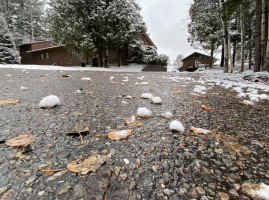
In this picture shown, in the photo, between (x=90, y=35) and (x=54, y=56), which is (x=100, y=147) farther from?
(x=54, y=56)

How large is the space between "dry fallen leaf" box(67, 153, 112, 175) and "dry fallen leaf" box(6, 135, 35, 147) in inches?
11.6

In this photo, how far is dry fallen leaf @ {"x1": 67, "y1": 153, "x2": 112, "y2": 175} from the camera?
1.90 feet

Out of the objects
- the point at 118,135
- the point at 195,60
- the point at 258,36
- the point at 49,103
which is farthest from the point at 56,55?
the point at 118,135

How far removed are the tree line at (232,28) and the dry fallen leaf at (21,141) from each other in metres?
6.77

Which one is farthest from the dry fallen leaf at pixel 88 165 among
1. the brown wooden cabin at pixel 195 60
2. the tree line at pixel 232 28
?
the brown wooden cabin at pixel 195 60

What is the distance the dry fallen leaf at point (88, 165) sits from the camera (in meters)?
0.58

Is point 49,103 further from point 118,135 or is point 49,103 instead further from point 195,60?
point 195,60

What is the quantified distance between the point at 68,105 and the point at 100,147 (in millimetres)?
810

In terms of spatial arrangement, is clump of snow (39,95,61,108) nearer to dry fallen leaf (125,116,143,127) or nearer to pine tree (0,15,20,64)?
dry fallen leaf (125,116,143,127)

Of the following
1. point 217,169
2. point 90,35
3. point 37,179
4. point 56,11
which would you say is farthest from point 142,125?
point 56,11

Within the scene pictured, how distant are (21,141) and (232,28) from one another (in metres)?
17.6

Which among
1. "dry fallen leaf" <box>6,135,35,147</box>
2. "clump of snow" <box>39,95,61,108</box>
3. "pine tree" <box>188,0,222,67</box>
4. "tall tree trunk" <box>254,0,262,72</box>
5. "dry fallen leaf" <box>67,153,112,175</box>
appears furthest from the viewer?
"pine tree" <box>188,0,222,67</box>

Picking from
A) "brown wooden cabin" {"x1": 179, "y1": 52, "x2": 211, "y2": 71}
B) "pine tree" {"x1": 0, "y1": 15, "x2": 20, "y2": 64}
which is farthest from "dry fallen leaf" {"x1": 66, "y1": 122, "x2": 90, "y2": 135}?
"brown wooden cabin" {"x1": 179, "y1": 52, "x2": 211, "y2": 71}

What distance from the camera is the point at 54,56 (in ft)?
65.1
